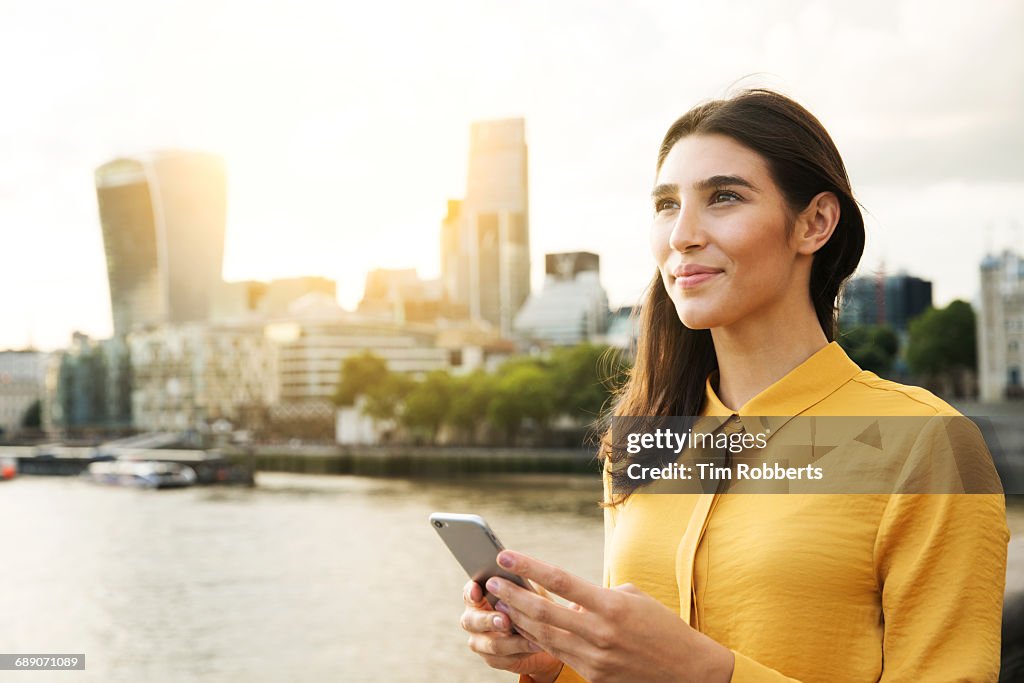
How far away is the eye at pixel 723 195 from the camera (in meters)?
1.10

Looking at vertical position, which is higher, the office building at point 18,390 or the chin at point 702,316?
the chin at point 702,316

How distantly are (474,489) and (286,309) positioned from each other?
6187 centimetres

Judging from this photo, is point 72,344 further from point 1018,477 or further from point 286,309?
point 1018,477

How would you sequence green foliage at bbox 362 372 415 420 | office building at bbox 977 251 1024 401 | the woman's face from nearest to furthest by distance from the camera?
the woman's face, office building at bbox 977 251 1024 401, green foliage at bbox 362 372 415 420

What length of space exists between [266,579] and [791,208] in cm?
1871

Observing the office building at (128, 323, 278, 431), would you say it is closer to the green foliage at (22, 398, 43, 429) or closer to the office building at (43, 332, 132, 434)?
the office building at (43, 332, 132, 434)

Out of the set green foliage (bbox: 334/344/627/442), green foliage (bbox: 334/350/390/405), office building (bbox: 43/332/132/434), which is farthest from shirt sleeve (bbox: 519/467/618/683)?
office building (bbox: 43/332/132/434)

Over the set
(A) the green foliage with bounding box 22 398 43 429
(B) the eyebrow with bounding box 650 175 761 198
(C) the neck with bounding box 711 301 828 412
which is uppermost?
(B) the eyebrow with bounding box 650 175 761 198

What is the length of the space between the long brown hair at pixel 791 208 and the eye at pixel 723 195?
4 centimetres

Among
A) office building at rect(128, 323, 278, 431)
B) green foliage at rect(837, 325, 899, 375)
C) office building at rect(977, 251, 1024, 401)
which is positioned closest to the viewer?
green foliage at rect(837, 325, 899, 375)

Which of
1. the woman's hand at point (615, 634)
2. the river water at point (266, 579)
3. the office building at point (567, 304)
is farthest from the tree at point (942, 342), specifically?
the woman's hand at point (615, 634)

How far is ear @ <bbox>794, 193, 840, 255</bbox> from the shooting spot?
1118 mm

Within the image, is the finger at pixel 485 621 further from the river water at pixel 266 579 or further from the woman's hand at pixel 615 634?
the river water at pixel 266 579

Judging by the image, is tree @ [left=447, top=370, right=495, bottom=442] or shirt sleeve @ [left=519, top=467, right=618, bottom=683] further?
tree @ [left=447, top=370, right=495, bottom=442]
